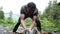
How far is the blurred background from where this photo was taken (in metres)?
A: 4.96

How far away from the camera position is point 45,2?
16.6ft

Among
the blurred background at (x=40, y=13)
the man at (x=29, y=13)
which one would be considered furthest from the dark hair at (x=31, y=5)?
the blurred background at (x=40, y=13)

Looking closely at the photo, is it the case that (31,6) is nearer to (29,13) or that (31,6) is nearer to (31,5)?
(31,5)

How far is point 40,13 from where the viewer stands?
4992mm

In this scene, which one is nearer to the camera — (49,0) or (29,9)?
(29,9)

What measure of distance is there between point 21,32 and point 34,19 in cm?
36

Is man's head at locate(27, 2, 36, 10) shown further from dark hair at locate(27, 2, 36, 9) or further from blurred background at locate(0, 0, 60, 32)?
blurred background at locate(0, 0, 60, 32)

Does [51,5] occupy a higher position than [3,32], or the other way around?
[51,5]

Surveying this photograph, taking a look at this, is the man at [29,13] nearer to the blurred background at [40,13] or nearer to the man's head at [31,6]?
the man's head at [31,6]

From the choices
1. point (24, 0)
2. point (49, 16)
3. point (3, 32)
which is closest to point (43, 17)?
point (49, 16)

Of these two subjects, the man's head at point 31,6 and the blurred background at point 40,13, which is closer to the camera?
the man's head at point 31,6

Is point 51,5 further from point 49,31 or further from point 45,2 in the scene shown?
point 49,31

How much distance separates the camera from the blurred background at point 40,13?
496cm

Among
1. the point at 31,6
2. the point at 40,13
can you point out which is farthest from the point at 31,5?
the point at 40,13
